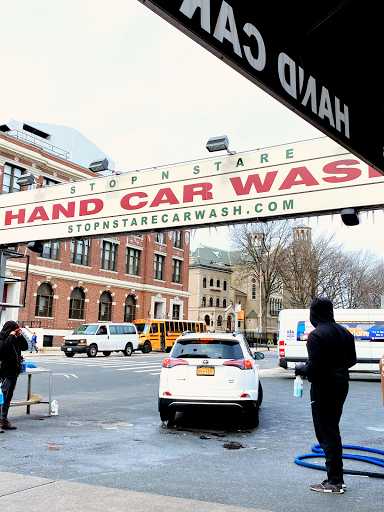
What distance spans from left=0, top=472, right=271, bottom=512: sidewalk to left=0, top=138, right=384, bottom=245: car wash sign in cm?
570

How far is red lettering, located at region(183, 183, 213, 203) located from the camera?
10033mm

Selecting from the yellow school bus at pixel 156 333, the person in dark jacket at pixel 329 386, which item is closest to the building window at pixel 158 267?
the yellow school bus at pixel 156 333

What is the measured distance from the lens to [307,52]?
4316mm

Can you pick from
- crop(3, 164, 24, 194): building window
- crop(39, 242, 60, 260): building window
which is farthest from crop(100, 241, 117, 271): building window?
crop(3, 164, 24, 194): building window

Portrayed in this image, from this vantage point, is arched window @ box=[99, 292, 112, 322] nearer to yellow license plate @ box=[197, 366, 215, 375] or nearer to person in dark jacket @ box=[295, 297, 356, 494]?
yellow license plate @ box=[197, 366, 215, 375]

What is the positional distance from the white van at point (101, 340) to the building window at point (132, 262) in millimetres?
17292

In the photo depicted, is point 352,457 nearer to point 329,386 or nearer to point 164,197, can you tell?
point 329,386

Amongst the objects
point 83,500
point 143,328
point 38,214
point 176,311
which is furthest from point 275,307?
point 83,500

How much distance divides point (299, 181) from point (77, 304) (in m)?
38.4

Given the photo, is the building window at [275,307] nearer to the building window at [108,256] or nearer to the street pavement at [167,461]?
the building window at [108,256]

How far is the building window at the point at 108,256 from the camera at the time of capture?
158ft

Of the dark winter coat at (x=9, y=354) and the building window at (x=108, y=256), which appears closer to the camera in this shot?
the dark winter coat at (x=9, y=354)

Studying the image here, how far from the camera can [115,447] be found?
7.36m

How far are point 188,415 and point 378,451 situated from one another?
14.9 feet
